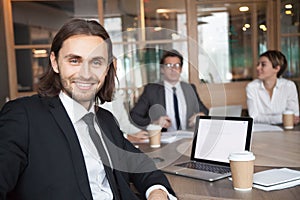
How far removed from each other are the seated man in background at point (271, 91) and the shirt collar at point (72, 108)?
1.95 m

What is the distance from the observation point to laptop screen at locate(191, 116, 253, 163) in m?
1.66

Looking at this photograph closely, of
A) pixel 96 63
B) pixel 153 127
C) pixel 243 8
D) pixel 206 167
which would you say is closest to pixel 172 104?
pixel 153 127

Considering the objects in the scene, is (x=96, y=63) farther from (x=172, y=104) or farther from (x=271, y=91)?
(x=271, y=91)

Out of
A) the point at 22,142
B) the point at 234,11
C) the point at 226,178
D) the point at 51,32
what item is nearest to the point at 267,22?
the point at 234,11

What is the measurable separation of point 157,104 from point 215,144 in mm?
1337

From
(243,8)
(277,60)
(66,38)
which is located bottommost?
(277,60)

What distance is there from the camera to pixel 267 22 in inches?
169

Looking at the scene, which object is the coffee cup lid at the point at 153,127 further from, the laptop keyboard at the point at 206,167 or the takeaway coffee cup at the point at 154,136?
the laptop keyboard at the point at 206,167

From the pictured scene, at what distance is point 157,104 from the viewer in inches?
121

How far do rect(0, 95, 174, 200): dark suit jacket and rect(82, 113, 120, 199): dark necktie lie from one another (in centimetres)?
12

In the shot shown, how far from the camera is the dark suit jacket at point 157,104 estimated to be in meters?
2.62

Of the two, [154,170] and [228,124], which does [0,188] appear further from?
[228,124]

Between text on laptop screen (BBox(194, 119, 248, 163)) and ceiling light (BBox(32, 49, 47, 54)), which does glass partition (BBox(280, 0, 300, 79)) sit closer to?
ceiling light (BBox(32, 49, 47, 54))

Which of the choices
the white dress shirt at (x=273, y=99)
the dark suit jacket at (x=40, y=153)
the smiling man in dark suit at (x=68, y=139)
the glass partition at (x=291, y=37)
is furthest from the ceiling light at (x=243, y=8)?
the dark suit jacket at (x=40, y=153)
